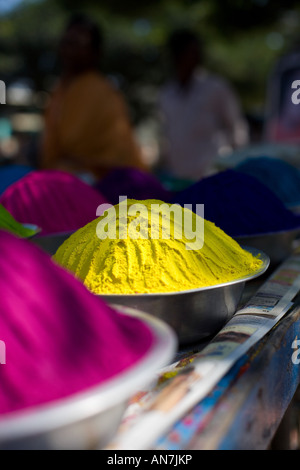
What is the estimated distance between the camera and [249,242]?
3.97 ft

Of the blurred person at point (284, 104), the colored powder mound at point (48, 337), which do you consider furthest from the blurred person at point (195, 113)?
the colored powder mound at point (48, 337)

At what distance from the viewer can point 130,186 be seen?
1619 mm

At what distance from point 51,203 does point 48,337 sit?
794mm

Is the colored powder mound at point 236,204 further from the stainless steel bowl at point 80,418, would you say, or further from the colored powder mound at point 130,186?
the stainless steel bowl at point 80,418

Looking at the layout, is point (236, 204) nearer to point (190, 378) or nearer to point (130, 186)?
point (130, 186)

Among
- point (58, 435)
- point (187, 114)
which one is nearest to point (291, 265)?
point (58, 435)

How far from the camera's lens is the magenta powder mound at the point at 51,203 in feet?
4.25

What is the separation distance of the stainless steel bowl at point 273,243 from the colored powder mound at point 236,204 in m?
0.01

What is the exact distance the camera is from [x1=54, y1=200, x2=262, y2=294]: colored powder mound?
0.87 metres

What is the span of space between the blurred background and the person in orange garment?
262 centimetres

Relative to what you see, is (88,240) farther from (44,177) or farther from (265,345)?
(44,177)

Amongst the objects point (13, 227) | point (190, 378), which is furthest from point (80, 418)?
point (13, 227)

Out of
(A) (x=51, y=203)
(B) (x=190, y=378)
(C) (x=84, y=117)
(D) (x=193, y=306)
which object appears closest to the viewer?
(B) (x=190, y=378)
